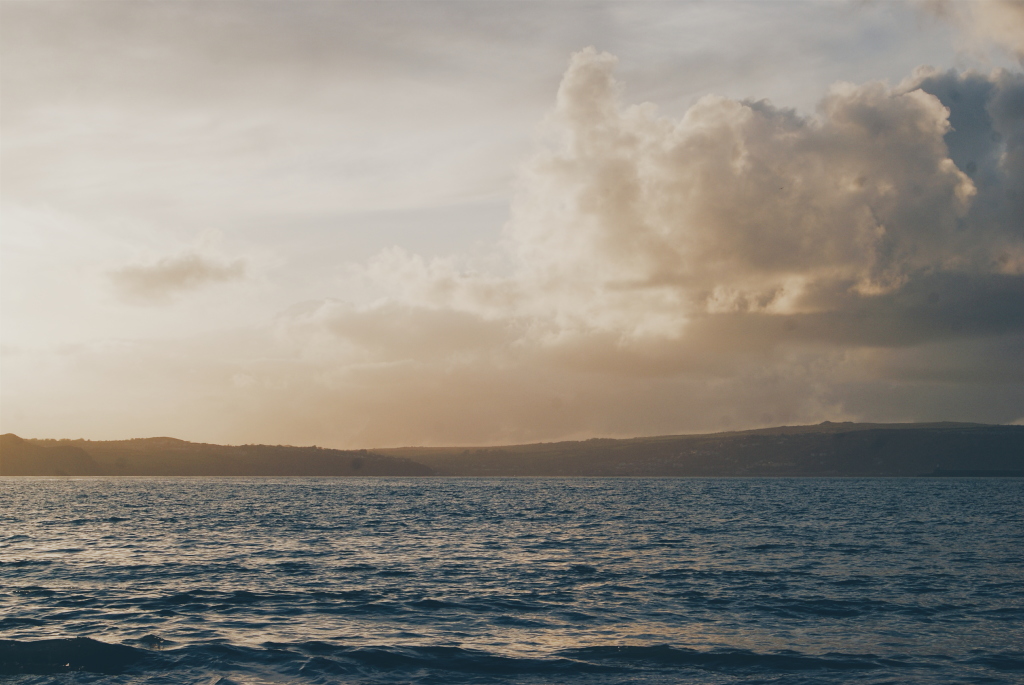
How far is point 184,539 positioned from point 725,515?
71211 millimetres

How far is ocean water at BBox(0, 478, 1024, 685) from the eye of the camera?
2627cm

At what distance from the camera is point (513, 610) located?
35.7 m

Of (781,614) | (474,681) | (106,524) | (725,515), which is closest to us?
(474,681)

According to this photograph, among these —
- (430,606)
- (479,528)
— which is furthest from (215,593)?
(479,528)

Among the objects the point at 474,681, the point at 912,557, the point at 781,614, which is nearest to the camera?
the point at 474,681

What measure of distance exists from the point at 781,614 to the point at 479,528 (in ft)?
174

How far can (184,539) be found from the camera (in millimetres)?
71312

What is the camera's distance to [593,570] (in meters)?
48.8

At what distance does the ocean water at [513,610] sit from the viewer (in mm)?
26266

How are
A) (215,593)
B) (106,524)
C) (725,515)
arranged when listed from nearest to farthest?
(215,593) → (106,524) → (725,515)

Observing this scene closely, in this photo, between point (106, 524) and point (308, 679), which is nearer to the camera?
point (308, 679)

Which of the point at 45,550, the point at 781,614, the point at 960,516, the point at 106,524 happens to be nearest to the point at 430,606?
the point at 781,614

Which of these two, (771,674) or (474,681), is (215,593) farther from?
(771,674)

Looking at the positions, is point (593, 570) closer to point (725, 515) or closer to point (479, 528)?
point (479, 528)
